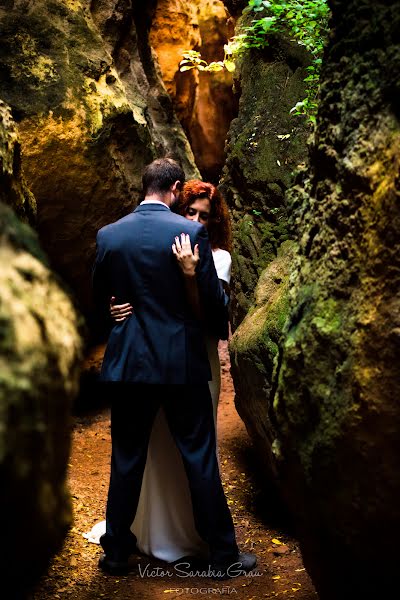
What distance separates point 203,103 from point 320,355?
11713mm

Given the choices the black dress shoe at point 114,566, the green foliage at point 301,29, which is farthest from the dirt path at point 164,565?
the green foliage at point 301,29

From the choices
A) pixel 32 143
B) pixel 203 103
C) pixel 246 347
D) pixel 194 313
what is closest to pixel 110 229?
pixel 194 313

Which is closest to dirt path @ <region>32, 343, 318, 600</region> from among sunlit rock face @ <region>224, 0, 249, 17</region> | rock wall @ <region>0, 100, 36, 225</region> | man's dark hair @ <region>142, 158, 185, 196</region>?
rock wall @ <region>0, 100, 36, 225</region>

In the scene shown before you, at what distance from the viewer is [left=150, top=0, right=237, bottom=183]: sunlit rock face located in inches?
398

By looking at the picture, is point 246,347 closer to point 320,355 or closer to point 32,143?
point 320,355

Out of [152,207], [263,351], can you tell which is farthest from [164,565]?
[152,207]

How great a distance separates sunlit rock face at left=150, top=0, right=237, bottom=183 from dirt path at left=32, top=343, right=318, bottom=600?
6.67 meters

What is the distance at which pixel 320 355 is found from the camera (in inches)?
88.1

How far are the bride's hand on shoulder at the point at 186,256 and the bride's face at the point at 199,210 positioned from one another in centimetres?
63

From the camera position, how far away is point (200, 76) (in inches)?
512

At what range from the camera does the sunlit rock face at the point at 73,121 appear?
523 cm

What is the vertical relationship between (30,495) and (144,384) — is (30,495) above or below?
above

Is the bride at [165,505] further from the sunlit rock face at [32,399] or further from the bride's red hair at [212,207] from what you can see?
the sunlit rock face at [32,399]

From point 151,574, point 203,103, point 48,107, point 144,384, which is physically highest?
Result: point 203,103
